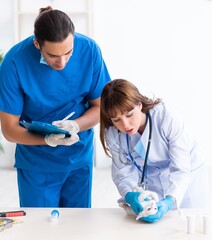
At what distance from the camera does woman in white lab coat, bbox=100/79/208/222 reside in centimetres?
195

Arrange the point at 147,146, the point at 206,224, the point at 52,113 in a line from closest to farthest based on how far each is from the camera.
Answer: the point at 206,224, the point at 147,146, the point at 52,113

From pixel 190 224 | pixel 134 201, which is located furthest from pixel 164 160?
pixel 190 224

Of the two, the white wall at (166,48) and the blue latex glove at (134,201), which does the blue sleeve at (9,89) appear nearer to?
the blue latex glove at (134,201)

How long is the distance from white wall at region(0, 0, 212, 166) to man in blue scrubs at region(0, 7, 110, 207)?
2.91 m

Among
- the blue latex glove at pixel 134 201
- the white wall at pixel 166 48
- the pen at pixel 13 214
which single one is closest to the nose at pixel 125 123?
the blue latex glove at pixel 134 201

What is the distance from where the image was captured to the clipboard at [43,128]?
2020mm

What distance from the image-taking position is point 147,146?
203cm

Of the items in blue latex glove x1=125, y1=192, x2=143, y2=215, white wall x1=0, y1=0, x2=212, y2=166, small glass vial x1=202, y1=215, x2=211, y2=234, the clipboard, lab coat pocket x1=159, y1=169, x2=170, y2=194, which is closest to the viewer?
small glass vial x1=202, y1=215, x2=211, y2=234

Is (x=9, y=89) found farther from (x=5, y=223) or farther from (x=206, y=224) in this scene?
(x=206, y=224)

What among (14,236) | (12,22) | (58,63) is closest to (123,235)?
(14,236)

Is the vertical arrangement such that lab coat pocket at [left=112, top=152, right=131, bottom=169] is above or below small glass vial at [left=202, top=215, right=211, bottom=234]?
above

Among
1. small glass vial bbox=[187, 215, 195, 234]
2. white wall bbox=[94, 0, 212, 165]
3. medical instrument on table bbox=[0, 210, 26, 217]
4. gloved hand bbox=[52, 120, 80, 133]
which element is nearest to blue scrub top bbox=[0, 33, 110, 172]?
gloved hand bbox=[52, 120, 80, 133]

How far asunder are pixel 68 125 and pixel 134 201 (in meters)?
0.54

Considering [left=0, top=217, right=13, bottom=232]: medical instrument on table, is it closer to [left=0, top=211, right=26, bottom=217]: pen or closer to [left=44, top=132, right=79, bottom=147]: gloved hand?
[left=0, top=211, right=26, bottom=217]: pen
